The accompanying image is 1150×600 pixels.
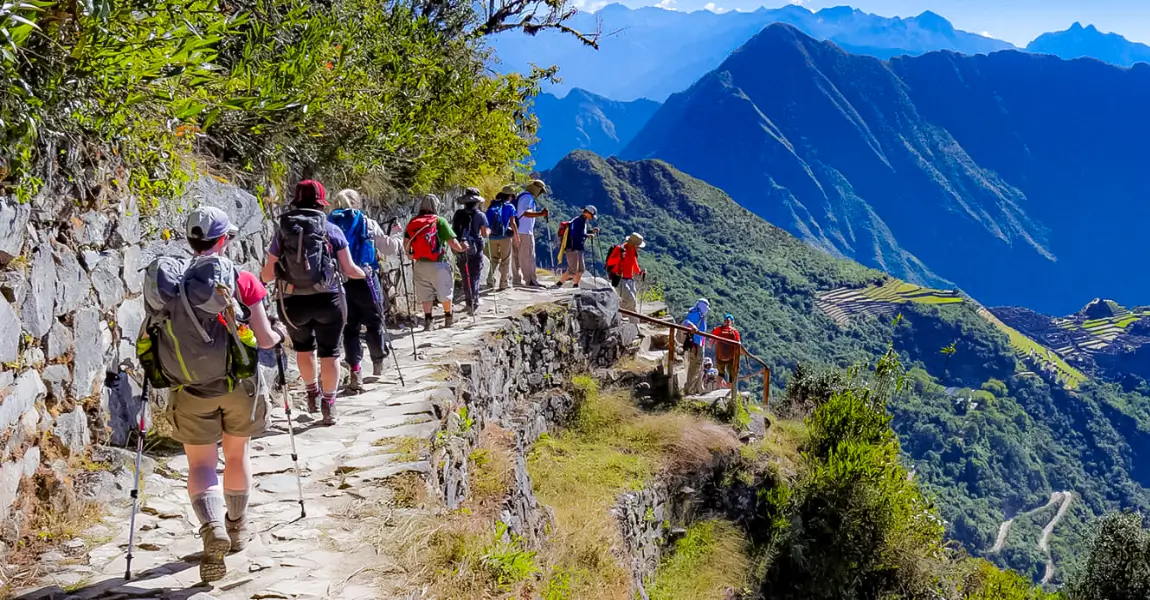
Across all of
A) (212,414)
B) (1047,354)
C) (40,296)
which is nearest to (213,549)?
(212,414)

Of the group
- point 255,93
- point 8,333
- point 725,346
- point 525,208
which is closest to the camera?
point 8,333

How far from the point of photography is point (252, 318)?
147 inches

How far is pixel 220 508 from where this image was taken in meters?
3.78

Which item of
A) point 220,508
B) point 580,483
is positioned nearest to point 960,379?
point 580,483

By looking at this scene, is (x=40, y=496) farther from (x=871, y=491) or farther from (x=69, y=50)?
(x=871, y=491)

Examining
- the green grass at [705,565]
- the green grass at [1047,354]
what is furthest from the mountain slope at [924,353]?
the green grass at [705,565]

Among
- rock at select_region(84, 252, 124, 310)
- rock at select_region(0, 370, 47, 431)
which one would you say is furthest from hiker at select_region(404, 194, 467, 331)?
rock at select_region(0, 370, 47, 431)

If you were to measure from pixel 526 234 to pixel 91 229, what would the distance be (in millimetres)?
8416

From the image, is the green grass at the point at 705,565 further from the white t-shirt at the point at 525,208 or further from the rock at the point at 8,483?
the rock at the point at 8,483

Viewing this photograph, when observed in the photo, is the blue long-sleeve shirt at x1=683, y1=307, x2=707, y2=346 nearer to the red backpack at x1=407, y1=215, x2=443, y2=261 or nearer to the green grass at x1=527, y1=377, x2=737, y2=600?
the green grass at x1=527, y1=377, x2=737, y2=600

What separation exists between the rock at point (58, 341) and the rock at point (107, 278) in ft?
1.46

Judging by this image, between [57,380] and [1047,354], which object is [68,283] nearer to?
[57,380]

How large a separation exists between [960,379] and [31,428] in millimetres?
109263

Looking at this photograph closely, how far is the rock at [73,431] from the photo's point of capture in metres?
4.31
